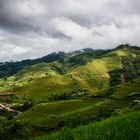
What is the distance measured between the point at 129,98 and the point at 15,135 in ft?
252

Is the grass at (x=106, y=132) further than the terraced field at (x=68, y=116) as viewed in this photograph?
No

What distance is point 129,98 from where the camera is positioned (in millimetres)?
182375

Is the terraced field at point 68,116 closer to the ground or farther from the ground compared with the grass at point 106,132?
closer to the ground

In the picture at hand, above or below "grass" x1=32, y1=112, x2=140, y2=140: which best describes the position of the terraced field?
below

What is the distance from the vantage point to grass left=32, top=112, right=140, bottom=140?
372 inches

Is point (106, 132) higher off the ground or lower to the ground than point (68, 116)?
higher

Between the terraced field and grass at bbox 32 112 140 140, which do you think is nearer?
grass at bbox 32 112 140 140

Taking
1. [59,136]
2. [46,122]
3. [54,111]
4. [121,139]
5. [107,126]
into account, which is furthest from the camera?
[54,111]

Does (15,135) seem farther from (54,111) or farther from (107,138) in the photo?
(107,138)

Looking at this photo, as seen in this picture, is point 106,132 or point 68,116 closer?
point 106,132

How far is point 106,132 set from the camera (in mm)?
9867

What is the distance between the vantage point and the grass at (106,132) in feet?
31.0

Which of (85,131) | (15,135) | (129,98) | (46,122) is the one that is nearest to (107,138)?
(85,131)

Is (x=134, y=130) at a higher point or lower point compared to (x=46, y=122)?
higher
